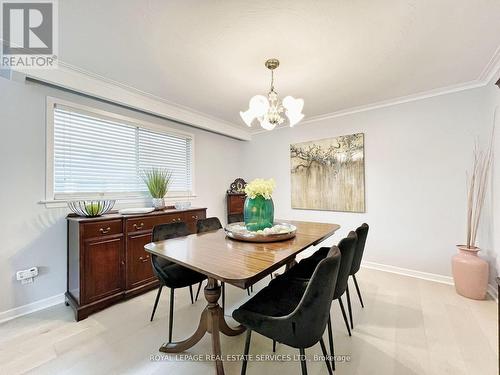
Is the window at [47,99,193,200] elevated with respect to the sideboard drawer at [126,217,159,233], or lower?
elevated

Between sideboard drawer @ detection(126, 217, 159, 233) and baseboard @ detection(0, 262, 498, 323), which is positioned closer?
baseboard @ detection(0, 262, 498, 323)

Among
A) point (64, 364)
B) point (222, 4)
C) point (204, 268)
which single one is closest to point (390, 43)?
point (222, 4)

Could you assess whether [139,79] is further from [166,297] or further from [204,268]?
[166,297]

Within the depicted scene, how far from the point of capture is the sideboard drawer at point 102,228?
7.17ft

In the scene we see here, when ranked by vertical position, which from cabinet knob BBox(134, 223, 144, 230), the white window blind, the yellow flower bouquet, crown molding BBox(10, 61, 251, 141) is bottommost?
cabinet knob BBox(134, 223, 144, 230)

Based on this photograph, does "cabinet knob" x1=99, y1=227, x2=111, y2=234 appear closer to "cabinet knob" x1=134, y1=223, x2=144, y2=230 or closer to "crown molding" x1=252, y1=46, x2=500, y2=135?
"cabinet knob" x1=134, y1=223, x2=144, y2=230

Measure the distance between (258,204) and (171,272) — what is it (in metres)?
0.96

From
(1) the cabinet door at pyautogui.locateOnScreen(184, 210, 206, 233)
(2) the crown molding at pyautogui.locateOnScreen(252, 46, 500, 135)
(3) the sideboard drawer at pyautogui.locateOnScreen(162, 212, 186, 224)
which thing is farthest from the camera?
(1) the cabinet door at pyautogui.locateOnScreen(184, 210, 206, 233)

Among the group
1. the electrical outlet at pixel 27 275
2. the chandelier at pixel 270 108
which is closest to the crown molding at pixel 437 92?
the chandelier at pixel 270 108

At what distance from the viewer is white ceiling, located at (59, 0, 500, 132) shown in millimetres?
1546

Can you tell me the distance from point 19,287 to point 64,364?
1129 mm

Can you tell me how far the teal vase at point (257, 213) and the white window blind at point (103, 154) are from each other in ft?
6.42

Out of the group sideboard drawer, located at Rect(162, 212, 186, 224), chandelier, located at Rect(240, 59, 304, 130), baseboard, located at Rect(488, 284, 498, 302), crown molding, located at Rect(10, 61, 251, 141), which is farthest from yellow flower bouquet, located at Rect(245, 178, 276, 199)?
baseboard, located at Rect(488, 284, 498, 302)

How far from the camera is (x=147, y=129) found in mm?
3238
